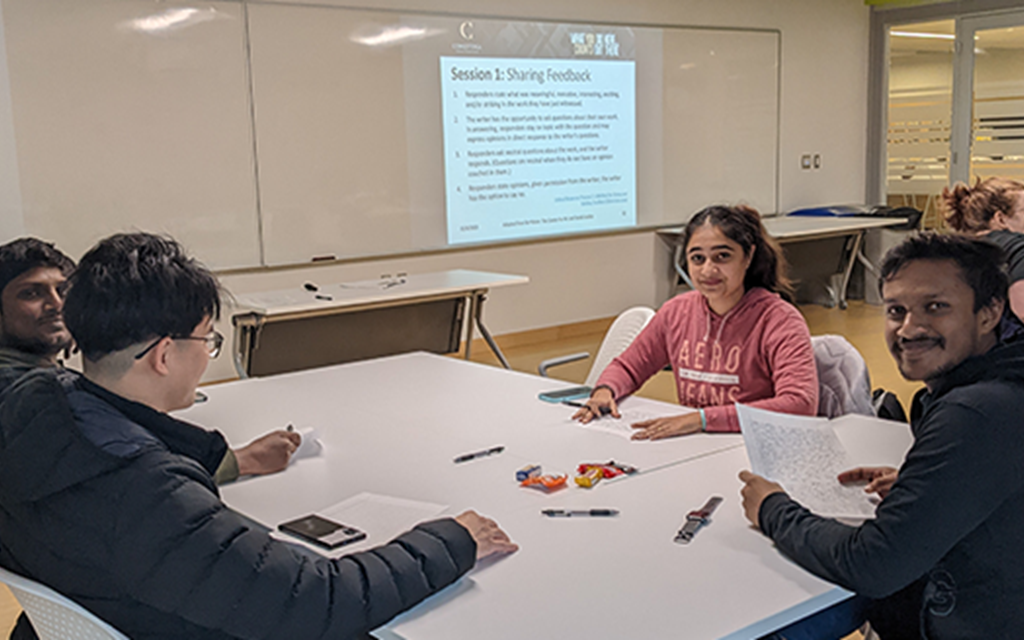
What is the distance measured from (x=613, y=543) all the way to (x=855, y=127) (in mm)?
8252

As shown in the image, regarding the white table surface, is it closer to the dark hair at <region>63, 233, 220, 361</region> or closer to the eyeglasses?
the eyeglasses

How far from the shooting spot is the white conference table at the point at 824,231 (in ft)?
24.3

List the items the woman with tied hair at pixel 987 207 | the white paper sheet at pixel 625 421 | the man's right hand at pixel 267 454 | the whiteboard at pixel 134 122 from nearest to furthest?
the man's right hand at pixel 267 454 → the white paper sheet at pixel 625 421 → the woman with tied hair at pixel 987 207 → the whiteboard at pixel 134 122

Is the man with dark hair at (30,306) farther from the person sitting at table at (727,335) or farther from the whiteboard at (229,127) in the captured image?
the whiteboard at (229,127)

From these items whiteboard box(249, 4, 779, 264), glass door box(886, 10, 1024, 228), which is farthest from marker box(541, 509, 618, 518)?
glass door box(886, 10, 1024, 228)

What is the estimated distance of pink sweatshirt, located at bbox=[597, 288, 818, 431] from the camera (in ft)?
7.94

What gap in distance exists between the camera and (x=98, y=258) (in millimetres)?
1308

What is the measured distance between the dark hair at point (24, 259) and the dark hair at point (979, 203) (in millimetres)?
3130

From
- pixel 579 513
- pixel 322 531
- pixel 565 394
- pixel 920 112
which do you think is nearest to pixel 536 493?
pixel 579 513

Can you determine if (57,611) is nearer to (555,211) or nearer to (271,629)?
(271,629)

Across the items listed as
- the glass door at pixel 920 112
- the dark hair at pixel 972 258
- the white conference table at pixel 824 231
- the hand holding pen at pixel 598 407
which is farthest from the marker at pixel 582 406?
the glass door at pixel 920 112

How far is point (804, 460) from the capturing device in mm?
1915

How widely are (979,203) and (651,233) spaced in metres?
4.09

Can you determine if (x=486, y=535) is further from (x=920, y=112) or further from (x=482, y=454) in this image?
(x=920, y=112)
